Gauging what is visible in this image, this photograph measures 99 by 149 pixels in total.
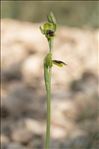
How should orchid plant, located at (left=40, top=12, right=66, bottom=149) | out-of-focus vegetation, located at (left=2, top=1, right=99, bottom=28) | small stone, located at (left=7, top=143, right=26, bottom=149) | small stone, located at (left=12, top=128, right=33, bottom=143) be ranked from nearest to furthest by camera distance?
orchid plant, located at (left=40, top=12, right=66, bottom=149)
small stone, located at (left=7, top=143, right=26, bottom=149)
small stone, located at (left=12, top=128, right=33, bottom=143)
out-of-focus vegetation, located at (left=2, top=1, right=99, bottom=28)

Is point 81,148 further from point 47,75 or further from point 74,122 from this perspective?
point 47,75

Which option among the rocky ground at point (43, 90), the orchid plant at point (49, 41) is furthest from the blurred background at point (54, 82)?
the orchid plant at point (49, 41)

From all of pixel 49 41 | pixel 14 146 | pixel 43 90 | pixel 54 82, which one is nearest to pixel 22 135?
pixel 14 146

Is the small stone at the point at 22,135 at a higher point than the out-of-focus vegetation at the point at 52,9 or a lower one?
lower

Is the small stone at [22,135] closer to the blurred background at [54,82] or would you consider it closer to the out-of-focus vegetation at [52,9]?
the blurred background at [54,82]

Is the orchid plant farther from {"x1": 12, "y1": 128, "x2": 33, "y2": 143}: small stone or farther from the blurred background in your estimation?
{"x1": 12, "y1": 128, "x2": 33, "y2": 143}: small stone

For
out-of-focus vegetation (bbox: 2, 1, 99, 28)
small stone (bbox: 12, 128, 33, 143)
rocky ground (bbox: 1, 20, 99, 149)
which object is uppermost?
out-of-focus vegetation (bbox: 2, 1, 99, 28)

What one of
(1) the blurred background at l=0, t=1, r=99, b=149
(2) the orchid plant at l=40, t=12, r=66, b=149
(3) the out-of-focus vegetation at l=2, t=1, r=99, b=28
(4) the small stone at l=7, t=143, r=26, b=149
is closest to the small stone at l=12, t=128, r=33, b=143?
(1) the blurred background at l=0, t=1, r=99, b=149

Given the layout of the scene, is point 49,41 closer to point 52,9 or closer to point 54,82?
point 54,82
